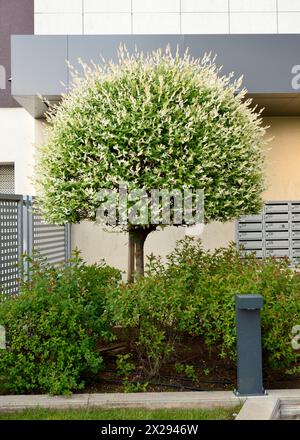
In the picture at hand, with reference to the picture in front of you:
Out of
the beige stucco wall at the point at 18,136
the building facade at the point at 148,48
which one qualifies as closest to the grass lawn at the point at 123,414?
the building facade at the point at 148,48

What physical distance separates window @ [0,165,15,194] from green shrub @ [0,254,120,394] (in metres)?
7.76

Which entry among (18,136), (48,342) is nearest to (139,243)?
(48,342)

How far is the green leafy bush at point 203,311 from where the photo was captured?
18.7ft

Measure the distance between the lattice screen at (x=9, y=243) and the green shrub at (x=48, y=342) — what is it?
4.06 feet

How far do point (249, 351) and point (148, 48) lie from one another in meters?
6.14

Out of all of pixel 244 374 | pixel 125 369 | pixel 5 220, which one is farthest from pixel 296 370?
pixel 5 220

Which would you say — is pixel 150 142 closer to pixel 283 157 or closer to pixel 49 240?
pixel 49 240

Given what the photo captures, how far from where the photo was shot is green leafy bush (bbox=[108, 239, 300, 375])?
5711 millimetres

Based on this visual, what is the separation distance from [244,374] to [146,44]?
6.33 metres

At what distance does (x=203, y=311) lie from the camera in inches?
230

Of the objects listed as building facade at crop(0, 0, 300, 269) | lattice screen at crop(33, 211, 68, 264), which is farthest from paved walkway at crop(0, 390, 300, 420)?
building facade at crop(0, 0, 300, 269)

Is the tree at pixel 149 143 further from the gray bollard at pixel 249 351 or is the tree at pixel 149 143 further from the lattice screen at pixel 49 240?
the gray bollard at pixel 249 351

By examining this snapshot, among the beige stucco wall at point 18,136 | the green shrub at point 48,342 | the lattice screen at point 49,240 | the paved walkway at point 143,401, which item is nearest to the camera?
the paved walkway at point 143,401

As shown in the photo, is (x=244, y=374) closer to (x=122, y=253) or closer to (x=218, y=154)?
(x=218, y=154)
